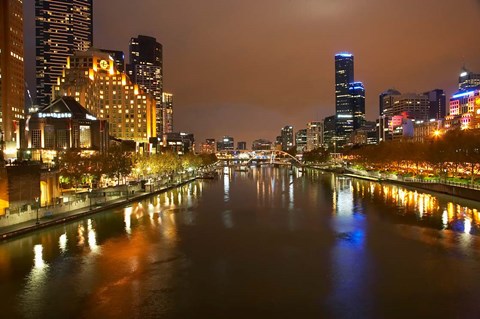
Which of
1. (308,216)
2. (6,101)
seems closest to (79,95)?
(6,101)

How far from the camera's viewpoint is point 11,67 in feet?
368

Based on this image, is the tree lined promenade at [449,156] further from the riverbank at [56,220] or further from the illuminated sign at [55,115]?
the illuminated sign at [55,115]

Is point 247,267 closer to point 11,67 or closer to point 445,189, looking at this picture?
point 445,189

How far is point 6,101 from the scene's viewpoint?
109875 millimetres

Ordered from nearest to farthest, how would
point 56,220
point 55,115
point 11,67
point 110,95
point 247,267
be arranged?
point 247,267
point 56,220
point 55,115
point 11,67
point 110,95

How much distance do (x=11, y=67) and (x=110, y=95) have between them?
83.1 ft

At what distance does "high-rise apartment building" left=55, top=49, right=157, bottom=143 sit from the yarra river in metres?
79.8

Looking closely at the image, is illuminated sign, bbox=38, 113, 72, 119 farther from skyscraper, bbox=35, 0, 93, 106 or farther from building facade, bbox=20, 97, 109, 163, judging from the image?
skyscraper, bbox=35, 0, 93, 106

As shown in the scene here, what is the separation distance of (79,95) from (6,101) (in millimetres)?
22103

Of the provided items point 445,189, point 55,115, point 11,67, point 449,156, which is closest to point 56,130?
point 55,115

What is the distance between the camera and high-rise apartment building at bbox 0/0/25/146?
108m

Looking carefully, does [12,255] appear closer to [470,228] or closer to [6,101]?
[470,228]

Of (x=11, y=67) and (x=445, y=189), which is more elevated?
(x=11, y=67)

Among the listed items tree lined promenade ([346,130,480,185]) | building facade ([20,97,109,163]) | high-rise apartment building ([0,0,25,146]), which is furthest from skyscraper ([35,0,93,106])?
tree lined promenade ([346,130,480,185])
